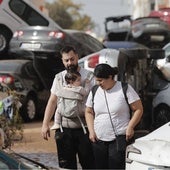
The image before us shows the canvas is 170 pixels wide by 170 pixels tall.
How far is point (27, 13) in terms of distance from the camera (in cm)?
1709

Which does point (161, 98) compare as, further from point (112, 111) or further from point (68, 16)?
point (68, 16)

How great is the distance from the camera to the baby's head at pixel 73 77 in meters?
6.40

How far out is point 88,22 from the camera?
79625mm

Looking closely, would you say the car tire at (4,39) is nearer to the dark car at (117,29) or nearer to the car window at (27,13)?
the car window at (27,13)

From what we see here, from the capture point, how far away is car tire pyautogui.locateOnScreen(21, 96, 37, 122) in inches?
498

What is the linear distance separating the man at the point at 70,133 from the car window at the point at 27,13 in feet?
35.1

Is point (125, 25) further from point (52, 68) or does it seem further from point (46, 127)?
point (46, 127)

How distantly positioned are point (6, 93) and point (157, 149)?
384 centimetres

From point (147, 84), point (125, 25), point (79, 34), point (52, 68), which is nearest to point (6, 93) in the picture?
point (147, 84)

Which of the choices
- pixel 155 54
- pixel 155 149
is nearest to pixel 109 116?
pixel 155 149

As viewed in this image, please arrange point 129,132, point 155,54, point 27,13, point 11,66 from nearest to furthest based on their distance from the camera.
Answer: point 129,132 < point 155,54 < point 11,66 < point 27,13

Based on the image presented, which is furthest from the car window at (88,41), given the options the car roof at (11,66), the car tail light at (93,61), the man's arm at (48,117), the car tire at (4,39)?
the man's arm at (48,117)

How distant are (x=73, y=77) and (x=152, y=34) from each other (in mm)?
13051

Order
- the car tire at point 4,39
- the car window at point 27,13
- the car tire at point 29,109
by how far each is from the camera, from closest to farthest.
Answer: the car tire at point 29,109 < the car tire at point 4,39 < the car window at point 27,13
